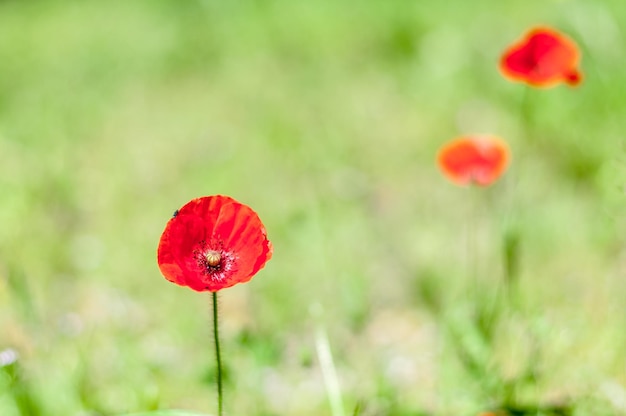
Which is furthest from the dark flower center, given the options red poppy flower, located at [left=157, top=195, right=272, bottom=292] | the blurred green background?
the blurred green background

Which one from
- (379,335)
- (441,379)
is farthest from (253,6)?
(441,379)

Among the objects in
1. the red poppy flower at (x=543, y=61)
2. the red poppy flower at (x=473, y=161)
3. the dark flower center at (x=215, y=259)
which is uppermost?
the red poppy flower at (x=543, y=61)

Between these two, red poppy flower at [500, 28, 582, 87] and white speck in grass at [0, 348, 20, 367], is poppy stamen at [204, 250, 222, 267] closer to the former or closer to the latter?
white speck in grass at [0, 348, 20, 367]

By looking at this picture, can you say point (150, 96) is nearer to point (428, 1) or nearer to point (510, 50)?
point (428, 1)

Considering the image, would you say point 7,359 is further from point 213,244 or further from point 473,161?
point 473,161

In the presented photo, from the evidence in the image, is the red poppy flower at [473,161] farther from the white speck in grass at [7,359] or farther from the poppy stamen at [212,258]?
the white speck in grass at [7,359]

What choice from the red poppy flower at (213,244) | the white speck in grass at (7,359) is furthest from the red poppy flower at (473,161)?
the white speck in grass at (7,359)
